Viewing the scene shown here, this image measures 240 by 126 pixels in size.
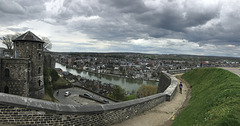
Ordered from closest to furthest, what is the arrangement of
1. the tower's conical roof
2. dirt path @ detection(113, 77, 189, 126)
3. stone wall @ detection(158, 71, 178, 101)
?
dirt path @ detection(113, 77, 189, 126)
stone wall @ detection(158, 71, 178, 101)
the tower's conical roof

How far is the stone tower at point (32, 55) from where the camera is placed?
596 inches

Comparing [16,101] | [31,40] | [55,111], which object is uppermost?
[31,40]

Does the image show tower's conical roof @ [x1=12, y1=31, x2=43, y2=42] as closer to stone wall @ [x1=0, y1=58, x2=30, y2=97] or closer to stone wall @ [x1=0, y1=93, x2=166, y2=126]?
stone wall @ [x1=0, y1=58, x2=30, y2=97]

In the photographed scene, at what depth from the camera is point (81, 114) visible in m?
4.54

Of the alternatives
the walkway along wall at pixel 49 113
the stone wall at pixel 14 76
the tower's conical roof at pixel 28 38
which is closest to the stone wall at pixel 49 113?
the walkway along wall at pixel 49 113

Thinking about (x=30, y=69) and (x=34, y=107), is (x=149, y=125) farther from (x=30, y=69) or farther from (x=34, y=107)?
(x=30, y=69)

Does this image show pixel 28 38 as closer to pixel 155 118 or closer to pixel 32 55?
pixel 32 55

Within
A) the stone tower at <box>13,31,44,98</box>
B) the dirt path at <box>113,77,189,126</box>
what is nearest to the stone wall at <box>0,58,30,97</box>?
the stone tower at <box>13,31,44,98</box>

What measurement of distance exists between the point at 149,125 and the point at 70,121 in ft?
10.2

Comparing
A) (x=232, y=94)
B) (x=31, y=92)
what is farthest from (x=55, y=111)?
(x=31, y=92)

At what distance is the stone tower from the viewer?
15133mm

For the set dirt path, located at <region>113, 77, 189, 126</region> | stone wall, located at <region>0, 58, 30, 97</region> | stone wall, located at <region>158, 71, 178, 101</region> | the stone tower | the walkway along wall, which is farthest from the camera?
the stone tower

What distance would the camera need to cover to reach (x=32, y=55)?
1564 cm

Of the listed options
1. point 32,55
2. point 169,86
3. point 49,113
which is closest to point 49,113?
point 49,113
